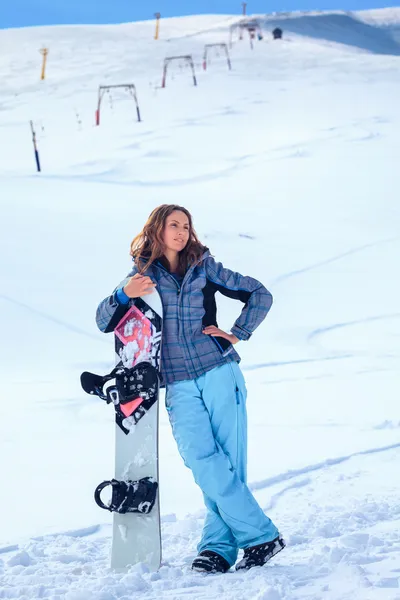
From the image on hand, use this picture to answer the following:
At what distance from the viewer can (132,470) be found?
319 centimetres

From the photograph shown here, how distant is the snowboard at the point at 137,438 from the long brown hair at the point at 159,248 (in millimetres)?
151

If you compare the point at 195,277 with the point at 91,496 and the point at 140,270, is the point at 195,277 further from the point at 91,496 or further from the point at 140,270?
the point at 91,496

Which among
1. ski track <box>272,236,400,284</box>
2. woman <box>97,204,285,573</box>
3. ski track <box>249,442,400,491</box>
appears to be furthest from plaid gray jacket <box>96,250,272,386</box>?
ski track <box>272,236,400,284</box>

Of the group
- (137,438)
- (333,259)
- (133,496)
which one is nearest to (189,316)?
(137,438)

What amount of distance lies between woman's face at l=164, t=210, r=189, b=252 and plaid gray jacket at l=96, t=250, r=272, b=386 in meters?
0.09

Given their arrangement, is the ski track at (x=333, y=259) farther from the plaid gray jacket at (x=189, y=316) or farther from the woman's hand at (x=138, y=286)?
the woman's hand at (x=138, y=286)

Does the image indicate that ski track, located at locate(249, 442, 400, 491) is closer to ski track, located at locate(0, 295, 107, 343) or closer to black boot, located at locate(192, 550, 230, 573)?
black boot, located at locate(192, 550, 230, 573)

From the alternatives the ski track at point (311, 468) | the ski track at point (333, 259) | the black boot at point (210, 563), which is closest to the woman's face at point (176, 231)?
the black boot at point (210, 563)

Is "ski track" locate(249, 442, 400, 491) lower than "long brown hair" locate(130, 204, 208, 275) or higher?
lower

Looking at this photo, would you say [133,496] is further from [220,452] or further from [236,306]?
[236,306]

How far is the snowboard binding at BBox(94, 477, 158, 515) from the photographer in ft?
10.1

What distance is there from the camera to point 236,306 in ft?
29.6

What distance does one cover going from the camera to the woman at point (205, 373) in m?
3.03

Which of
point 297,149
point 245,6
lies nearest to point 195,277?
point 297,149
